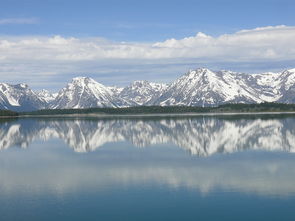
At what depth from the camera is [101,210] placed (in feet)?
106

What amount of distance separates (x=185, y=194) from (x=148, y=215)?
21.8 feet

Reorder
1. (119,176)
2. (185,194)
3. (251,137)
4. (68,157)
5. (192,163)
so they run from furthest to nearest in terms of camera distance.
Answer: (251,137)
(68,157)
(192,163)
(119,176)
(185,194)

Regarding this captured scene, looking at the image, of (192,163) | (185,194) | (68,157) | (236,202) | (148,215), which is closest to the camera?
(148,215)

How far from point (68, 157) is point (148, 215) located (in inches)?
1451

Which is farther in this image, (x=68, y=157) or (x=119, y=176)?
(x=68, y=157)

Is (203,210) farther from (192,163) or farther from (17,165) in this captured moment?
(17,165)

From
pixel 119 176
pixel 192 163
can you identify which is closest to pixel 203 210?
pixel 119 176

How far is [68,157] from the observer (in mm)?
65750

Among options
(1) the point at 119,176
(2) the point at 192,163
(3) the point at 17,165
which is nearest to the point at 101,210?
(1) the point at 119,176

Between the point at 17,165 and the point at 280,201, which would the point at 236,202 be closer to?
the point at 280,201

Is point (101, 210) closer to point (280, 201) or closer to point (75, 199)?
point (75, 199)

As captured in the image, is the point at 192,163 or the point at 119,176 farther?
the point at 192,163

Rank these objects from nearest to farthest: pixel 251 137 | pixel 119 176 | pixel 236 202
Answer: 1. pixel 236 202
2. pixel 119 176
3. pixel 251 137

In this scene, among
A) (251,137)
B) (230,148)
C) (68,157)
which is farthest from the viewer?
(251,137)
